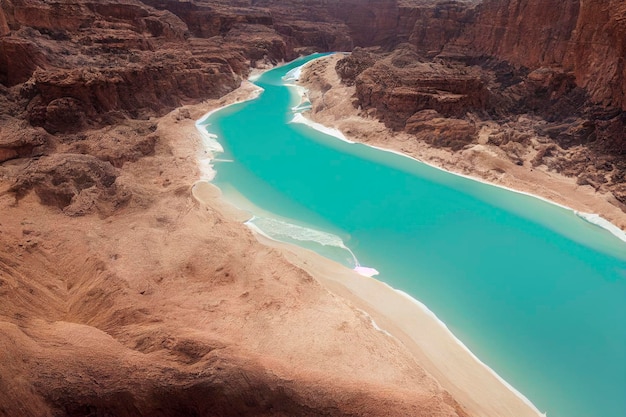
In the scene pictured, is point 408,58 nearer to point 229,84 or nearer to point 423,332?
point 229,84

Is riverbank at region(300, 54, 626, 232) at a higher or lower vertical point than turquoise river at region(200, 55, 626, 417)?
higher

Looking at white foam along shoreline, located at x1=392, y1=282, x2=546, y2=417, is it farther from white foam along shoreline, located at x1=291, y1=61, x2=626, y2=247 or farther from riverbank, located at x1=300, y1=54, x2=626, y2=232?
riverbank, located at x1=300, y1=54, x2=626, y2=232

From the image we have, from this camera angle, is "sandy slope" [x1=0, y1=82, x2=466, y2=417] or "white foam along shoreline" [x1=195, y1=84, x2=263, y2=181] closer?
"sandy slope" [x1=0, y1=82, x2=466, y2=417]

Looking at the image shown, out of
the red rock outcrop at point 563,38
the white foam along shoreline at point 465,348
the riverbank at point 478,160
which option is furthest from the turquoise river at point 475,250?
the red rock outcrop at point 563,38

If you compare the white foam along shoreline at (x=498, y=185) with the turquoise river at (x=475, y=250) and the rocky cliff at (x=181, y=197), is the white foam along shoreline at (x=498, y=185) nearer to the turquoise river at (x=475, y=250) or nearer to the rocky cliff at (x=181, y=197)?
the turquoise river at (x=475, y=250)

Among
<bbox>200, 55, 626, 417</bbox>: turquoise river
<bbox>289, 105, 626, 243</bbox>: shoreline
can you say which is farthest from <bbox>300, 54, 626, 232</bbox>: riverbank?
<bbox>200, 55, 626, 417</bbox>: turquoise river

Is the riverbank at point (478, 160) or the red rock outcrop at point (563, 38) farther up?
the red rock outcrop at point (563, 38)

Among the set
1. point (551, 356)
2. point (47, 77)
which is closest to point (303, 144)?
point (47, 77)
